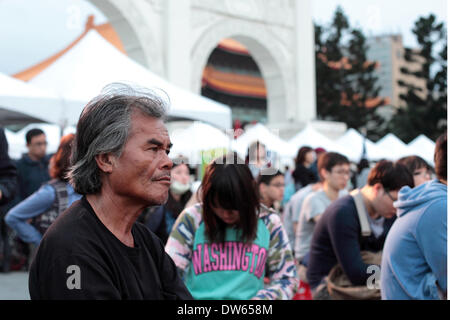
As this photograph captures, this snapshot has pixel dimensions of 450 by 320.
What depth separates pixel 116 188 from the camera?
62.4 inches

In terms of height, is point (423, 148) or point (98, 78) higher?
point (98, 78)

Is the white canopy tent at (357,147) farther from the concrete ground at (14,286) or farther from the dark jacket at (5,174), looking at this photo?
the dark jacket at (5,174)

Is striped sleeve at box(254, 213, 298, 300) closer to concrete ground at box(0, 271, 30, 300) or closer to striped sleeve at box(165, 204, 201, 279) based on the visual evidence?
striped sleeve at box(165, 204, 201, 279)

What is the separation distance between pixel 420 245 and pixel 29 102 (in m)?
4.96

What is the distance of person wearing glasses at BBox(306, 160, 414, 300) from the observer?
3.65 metres

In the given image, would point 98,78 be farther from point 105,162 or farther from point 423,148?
point 423,148

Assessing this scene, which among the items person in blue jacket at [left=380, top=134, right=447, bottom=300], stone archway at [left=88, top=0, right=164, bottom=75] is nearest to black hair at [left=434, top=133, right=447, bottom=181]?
person in blue jacket at [left=380, top=134, right=447, bottom=300]

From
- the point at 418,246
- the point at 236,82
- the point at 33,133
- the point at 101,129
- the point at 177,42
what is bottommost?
the point at 418,246

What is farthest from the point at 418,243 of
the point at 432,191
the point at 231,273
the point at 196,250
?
the point at 196,250

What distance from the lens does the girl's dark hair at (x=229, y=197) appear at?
286 centimetres

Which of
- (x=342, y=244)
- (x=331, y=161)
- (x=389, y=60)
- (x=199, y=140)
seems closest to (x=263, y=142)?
(x=199, y=140)

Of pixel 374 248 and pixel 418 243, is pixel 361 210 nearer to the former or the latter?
pixel 374 248

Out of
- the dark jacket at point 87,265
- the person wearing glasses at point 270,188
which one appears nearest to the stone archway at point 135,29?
the person wearing glasses at point 270,188

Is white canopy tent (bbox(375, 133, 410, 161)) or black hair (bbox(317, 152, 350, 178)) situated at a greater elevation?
white canopy tent (bbox(375, 133, 410, 161))
